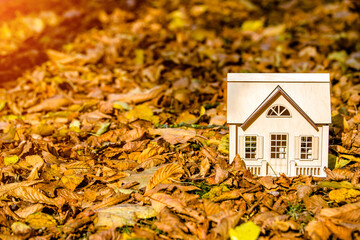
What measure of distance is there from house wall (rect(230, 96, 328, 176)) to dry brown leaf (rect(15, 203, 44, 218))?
119cm

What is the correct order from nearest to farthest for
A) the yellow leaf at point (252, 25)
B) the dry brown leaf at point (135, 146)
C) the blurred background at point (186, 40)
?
1. the dry brown leaf at point (135, 146)
2. the blurred background at point (186, 40)
3. the yellow leaf at point (252, 25)

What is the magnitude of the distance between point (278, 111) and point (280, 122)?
68 millimetres

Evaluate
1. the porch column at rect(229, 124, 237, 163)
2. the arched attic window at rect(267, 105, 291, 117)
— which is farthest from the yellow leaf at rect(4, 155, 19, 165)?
the arched attic window at rect(267, 105, 291, 117)

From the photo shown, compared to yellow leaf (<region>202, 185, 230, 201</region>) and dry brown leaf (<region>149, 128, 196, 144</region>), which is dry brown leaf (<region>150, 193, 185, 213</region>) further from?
dry brown leaf (<region>149, 128, 196, 144</region>)

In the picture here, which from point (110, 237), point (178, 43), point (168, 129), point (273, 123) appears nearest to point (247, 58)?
point (178, 43)

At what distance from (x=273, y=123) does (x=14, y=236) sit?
1.58m

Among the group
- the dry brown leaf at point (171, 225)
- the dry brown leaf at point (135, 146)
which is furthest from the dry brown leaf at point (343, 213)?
the dry brown leaf at point (135, 146)

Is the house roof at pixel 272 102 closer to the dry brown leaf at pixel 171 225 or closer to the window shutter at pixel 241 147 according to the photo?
the window shutter at pixel 241 147

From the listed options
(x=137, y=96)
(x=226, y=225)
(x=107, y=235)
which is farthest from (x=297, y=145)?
(x=137, y=96)

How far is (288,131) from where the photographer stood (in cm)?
261

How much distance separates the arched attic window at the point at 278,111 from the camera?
260 cm

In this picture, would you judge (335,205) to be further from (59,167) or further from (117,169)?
(59,167)

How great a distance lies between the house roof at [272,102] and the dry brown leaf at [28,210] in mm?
1268

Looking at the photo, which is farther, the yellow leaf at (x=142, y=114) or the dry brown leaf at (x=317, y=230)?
the yellow leaf at (x=142, y=114)
